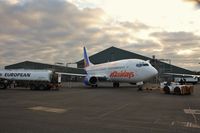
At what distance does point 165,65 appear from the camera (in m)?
111

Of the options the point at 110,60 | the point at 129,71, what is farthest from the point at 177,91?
the point at 110,60

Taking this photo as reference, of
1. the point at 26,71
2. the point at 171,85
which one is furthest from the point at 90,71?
the point at 171,85

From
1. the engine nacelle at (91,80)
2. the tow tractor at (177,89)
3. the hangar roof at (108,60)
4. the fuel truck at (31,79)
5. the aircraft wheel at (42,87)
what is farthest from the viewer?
the hangar roof at (108,60)

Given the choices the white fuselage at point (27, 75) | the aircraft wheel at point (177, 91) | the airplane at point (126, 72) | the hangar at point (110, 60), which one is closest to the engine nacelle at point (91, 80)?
the airplane at point (126, 72)

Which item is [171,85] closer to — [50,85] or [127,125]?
[50,85]

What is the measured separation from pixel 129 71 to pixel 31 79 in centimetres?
1485

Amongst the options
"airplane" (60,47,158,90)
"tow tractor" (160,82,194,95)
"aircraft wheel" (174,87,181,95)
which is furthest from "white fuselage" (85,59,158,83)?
"aircraft wheel" (174,87,181,95)

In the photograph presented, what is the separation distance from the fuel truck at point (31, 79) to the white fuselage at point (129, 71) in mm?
7936

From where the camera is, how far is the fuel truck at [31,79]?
1615 inches

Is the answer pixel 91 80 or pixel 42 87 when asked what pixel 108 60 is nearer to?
pixel 91 80

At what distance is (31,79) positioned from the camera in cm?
4334

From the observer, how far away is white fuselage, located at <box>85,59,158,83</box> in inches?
1495

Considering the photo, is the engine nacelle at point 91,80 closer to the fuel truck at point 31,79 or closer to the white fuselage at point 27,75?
the fuel truck at point 31,79

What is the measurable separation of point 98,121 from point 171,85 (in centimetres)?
2357
